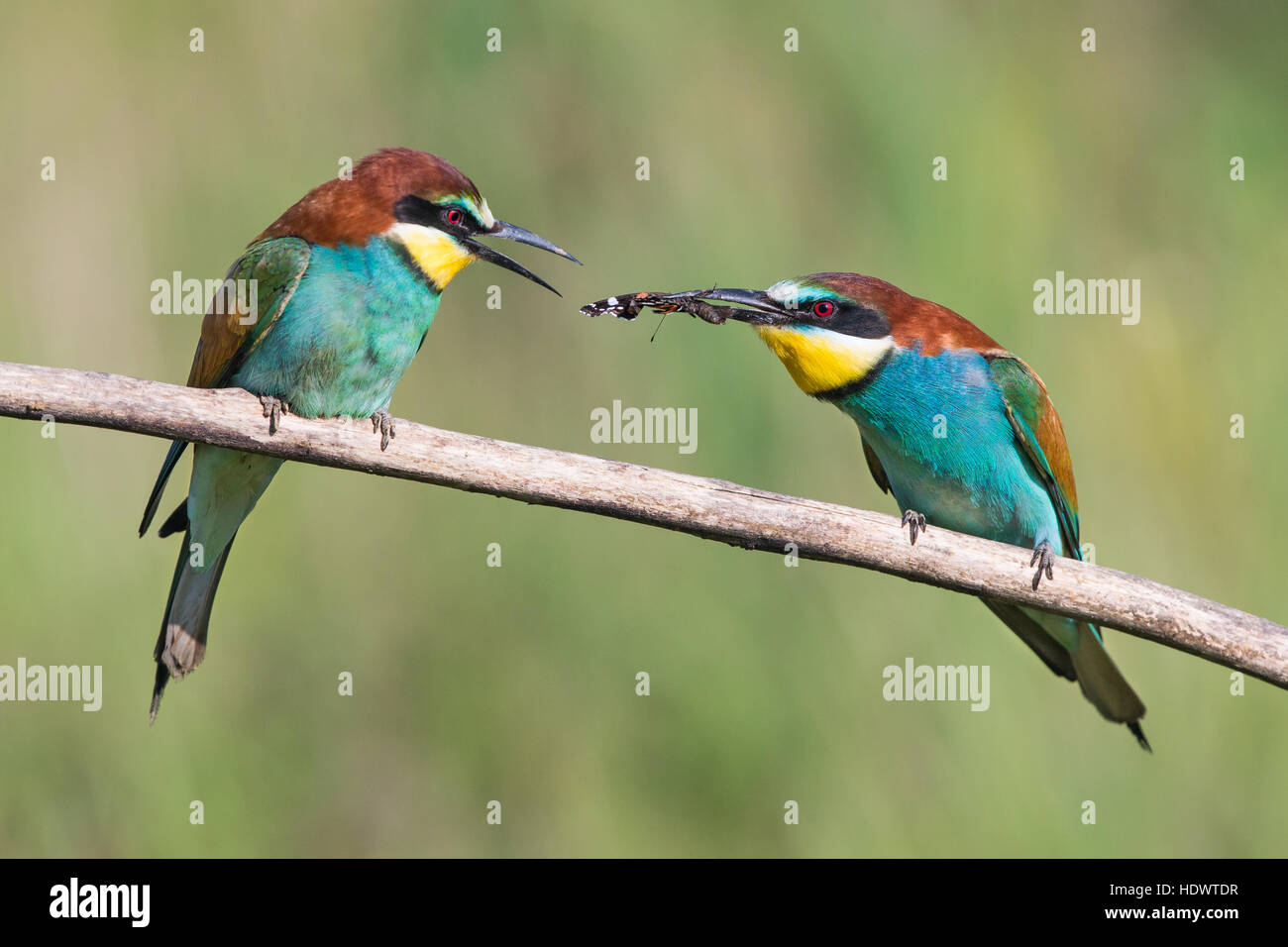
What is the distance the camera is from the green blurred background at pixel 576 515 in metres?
3.53

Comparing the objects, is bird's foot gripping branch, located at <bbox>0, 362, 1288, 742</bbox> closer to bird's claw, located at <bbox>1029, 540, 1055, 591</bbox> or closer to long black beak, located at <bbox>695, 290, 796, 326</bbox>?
bird's claw, located at <bbox>1029, 540, 1055, 591</bbox>

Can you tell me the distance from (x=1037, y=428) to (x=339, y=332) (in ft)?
5.91

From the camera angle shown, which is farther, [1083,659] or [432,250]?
[1083,659]

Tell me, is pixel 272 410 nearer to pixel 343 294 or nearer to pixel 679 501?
pixel 343 294

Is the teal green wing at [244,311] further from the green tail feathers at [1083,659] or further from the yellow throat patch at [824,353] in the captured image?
the green tail feathers at [1083,659]

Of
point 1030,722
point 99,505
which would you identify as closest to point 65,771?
point 99,505

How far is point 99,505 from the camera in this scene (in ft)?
11.5

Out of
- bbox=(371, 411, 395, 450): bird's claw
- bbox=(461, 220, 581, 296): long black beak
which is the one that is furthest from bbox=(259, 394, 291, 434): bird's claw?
bbox=(461, 220, 581, 296): long black beak

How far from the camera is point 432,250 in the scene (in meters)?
2.99

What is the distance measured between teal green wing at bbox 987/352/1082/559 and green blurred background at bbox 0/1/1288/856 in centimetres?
63

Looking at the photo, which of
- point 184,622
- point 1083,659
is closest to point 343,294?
point 184,622

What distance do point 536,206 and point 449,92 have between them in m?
0.46

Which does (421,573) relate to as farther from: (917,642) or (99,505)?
(917,642)

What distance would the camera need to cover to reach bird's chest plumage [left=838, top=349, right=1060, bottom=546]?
3.09 meters
